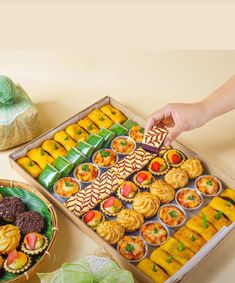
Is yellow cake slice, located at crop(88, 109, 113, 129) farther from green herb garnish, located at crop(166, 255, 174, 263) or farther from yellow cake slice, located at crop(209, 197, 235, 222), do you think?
green herb garnish, located at crop(166, 255, 174, 263)

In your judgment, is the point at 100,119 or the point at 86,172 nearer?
the point at 86,172

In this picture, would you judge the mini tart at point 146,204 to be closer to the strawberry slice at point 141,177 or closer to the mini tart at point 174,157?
the strawberry slice at point 141,177

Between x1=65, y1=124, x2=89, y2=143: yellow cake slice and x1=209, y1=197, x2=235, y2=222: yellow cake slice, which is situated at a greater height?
x1=209, y1=197, x2=235, y2=222: yellow cake slice

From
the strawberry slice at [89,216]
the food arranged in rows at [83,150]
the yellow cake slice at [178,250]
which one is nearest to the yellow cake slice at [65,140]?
the food arranged in rows at [83,150]

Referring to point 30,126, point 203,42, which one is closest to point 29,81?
point 30,126

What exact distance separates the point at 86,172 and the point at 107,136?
0.18 metres

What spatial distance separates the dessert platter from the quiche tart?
0.72ft

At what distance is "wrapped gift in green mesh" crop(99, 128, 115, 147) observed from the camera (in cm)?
203

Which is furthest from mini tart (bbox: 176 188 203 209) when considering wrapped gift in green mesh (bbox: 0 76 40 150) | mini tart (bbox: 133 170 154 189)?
wrapped gift in green mesh (bbox: 0 76 40 150)

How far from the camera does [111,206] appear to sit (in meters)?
1.78

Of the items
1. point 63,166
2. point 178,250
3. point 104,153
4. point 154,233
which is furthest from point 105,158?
point 178,250

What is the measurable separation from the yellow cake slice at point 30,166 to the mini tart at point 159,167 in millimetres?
389

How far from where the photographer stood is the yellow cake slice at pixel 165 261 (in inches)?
62.3

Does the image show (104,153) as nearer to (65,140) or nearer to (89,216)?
(65,140)
